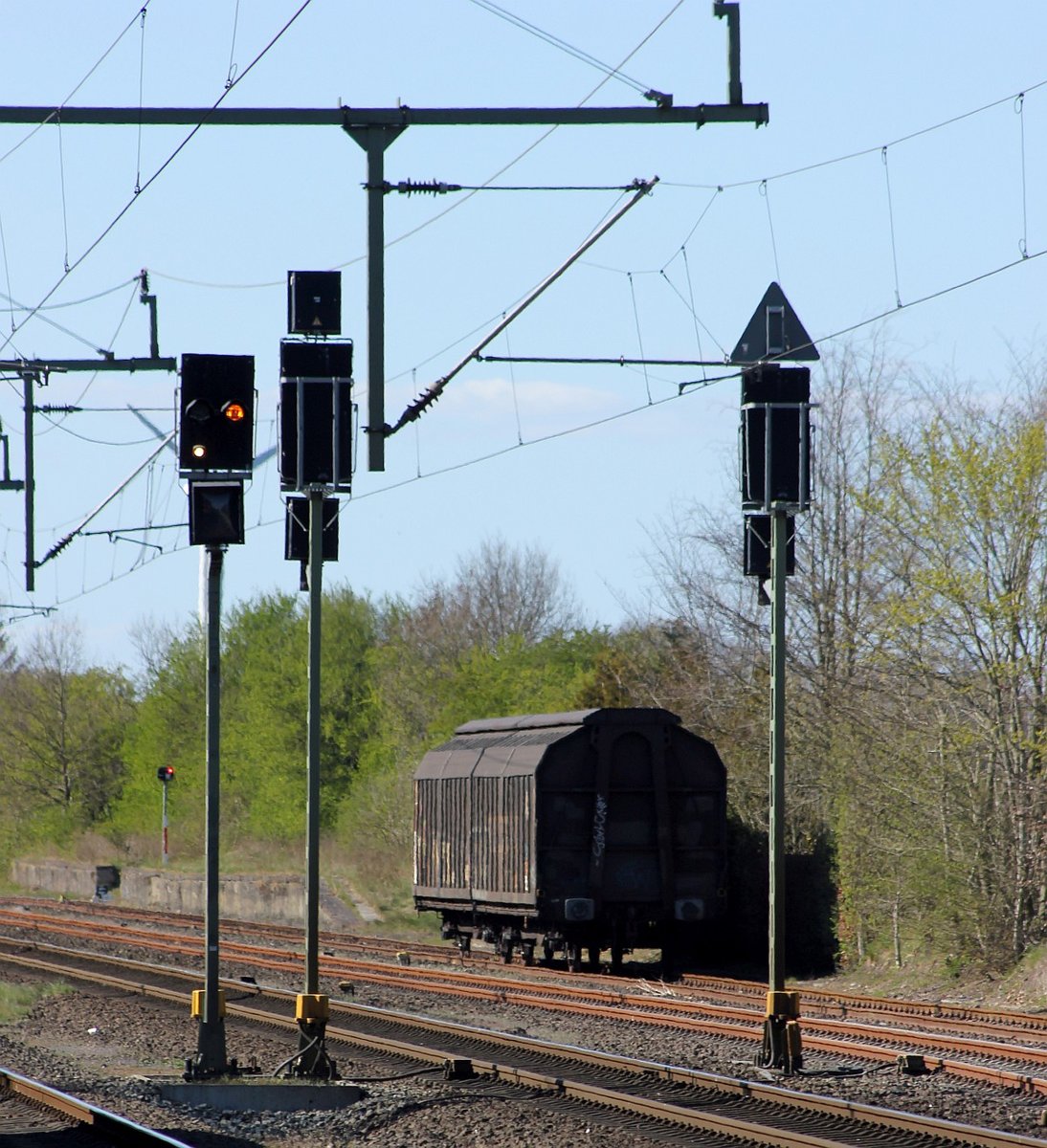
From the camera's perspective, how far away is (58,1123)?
12789 mm

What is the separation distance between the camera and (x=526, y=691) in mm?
48500

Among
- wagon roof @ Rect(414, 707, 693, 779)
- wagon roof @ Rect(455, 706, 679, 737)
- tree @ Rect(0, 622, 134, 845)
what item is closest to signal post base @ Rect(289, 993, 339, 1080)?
wagon roof @ Rect(414, 707, 693, 779)

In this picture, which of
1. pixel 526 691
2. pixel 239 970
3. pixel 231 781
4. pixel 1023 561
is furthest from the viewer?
pixel 231 781

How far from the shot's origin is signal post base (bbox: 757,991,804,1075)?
15117 mm

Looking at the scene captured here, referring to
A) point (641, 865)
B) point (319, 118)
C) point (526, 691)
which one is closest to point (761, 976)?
point (641, 865)

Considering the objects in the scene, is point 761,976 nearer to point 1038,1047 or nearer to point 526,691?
point 1038,1047

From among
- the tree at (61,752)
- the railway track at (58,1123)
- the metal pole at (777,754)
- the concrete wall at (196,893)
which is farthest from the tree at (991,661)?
the tree at (61,752)

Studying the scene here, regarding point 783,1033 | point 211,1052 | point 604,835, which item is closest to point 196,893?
point 604,835

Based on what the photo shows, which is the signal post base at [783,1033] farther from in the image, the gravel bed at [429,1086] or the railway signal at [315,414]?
the railway signal at [315,414]

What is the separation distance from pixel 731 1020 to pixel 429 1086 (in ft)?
19.4

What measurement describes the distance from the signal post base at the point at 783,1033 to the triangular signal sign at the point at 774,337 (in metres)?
5.41

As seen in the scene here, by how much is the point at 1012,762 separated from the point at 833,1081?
33.4ft

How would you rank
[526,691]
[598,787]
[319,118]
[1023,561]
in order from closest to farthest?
[319,118] < [1023,561] < [598,787] < [526,691]

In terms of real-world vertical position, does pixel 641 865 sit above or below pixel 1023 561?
below
